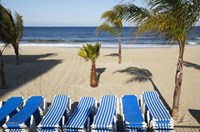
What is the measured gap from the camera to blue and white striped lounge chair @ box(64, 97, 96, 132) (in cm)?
717

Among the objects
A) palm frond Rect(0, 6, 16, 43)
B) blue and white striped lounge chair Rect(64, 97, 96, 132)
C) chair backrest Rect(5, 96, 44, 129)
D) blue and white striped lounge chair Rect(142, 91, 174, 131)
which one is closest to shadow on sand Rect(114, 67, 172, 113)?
blue and white striped lounge chair Rect(142, 91, 174, 131)

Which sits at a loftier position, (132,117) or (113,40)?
(132,117)

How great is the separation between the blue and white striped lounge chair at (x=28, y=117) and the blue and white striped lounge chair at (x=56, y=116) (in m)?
0.49

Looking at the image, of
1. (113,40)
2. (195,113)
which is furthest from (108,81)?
(113,40)

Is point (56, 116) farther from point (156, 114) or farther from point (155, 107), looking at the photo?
point (155, 107)

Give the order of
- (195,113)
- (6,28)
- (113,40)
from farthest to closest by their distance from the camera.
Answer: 1. (113,40)
2. (6,28)
3. (195,113)

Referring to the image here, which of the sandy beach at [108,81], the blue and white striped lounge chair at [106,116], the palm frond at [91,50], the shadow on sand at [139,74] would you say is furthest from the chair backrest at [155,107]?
the palm frond at [91,50]

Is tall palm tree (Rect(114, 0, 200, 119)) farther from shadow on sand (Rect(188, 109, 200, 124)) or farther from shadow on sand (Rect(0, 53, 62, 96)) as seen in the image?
shadow on sand (Rect(0, 53, 62, 96))

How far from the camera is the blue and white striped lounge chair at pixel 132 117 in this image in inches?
279

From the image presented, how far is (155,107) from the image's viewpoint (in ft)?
27.1

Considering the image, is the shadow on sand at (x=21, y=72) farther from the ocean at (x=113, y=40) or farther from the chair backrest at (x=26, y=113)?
the ocean at (x=113, y=40)

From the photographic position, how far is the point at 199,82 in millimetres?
13633

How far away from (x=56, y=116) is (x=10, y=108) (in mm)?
1954

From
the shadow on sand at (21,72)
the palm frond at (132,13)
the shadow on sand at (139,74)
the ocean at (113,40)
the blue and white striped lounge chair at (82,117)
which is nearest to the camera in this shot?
the blue and white striped lounge chair at (82,117)
